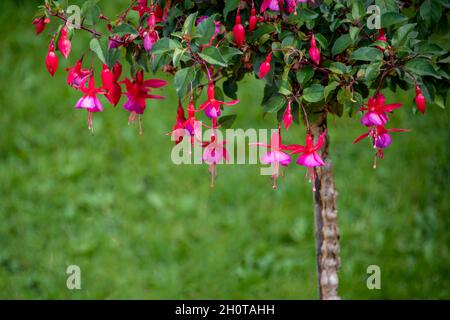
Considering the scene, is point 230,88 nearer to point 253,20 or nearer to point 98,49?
point 253,20

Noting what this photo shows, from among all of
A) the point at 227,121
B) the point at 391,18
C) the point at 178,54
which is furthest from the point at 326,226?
the point at 178,54

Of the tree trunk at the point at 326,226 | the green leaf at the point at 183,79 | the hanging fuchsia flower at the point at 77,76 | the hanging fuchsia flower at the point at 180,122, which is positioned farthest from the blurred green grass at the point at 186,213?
the green leaf at the point at 183,79

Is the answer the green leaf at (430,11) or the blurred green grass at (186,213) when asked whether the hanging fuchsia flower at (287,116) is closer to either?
the green leaf at (430,11)

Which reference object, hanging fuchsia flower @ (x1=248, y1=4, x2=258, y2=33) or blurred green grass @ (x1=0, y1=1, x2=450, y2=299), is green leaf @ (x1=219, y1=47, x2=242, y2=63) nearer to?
hanging fuchsia flower @ (x1=248, y1=4, x2=258, y2=33)

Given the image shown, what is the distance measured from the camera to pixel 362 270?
278cm

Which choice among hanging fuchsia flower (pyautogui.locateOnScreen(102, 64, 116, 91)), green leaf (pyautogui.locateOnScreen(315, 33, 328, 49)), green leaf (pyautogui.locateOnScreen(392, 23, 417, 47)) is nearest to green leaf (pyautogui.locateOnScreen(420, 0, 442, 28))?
green leaf (pyautogui.locateOnScreen(392, 23, 417, 47))

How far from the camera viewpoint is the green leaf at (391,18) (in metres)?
1.38

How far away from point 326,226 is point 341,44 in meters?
0.64

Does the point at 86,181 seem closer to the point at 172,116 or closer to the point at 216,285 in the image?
the point at 172,116

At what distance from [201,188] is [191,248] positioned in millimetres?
352

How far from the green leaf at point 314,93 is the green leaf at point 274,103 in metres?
0.05

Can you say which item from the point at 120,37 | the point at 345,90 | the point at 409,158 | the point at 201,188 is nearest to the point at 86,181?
the point at 201,188

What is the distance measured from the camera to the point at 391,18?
1.39m
